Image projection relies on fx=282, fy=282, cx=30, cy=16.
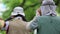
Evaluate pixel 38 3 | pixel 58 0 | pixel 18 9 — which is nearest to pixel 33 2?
pixel 38 3

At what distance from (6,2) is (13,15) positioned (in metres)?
5.84

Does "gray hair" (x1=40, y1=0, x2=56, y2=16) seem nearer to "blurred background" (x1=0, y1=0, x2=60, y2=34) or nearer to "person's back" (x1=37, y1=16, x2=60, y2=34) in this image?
"person's back" (x1=37, y1=16, x2=60, y2=34)

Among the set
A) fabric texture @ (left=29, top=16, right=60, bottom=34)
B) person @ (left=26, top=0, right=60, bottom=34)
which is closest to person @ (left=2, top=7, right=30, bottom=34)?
person @ (left=26, top=0, right=60, bottom=34)

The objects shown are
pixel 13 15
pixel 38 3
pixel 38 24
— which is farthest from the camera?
pixel 38 3

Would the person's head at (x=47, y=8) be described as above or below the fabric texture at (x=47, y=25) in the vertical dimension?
above

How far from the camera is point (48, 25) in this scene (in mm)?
5016

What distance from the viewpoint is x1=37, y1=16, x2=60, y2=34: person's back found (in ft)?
16.4

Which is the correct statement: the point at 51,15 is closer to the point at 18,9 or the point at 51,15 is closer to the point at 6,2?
the point at 18,9

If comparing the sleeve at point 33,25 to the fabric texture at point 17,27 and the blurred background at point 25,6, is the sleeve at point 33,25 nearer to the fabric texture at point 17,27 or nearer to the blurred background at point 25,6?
the fabric texture at point 17,27

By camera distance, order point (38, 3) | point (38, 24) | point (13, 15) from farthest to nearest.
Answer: point (38, 3), point (13, 15), point (38, 24)

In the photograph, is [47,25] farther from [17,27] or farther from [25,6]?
[25,6]

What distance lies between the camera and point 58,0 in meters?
11.4

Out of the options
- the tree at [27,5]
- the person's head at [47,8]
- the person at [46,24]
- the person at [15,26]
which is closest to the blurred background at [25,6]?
the tree at [27,5]

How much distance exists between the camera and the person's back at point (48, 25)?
4.98 m
